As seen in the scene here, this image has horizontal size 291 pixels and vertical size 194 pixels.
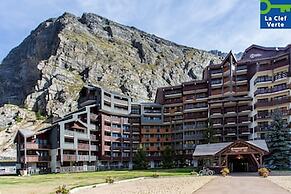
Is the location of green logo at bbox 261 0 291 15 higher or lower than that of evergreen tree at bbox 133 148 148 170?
higher

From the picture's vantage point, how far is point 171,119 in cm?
11725

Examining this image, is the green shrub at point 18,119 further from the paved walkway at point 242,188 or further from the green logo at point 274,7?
the green logo at point 274,7

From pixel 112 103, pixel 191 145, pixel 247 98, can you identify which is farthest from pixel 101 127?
pixel 247 98

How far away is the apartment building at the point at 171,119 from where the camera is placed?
9312 centimetres

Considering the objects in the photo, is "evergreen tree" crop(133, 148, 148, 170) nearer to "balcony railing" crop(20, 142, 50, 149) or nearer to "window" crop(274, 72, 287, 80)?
"balcony railing" crop(20, 142, 50, 149)

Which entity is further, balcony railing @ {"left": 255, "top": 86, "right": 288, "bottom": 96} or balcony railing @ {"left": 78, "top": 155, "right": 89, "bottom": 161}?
balcony railing @ {"left": 78, "top": 155, "right": 89, "bottom": 161}

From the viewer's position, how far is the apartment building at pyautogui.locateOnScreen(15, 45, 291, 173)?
93.1 meters

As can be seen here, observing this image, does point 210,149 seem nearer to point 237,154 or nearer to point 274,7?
point 237,154

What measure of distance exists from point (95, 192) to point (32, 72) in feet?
558

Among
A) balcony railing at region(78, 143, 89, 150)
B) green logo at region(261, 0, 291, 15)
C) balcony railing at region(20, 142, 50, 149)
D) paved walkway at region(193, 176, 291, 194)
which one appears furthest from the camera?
balcony railing at region(78, 143, 89, 150)

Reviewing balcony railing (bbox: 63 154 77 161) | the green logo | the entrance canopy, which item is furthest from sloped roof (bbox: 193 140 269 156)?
the green logo

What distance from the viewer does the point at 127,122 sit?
116 meters

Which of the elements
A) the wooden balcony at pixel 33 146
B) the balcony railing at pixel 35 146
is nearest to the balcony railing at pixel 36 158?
the wooden balcony at pixel 33 146

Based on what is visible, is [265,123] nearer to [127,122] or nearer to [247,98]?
[247,98]
